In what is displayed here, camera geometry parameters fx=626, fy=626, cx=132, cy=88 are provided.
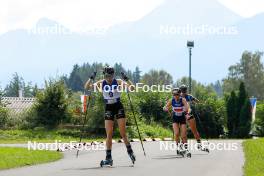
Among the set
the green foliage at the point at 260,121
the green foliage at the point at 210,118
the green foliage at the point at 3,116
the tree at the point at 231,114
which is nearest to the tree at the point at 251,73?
the green foliage at the point at 260,121

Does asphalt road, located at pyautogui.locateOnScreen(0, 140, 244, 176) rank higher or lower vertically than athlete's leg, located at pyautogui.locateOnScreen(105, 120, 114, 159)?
lower

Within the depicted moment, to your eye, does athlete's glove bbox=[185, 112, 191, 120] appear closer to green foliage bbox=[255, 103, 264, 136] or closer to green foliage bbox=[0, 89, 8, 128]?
green foliage bbox=[0, 89, 8, 128]

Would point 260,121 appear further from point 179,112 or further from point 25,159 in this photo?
point 25,159

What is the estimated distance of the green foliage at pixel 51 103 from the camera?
41125mm

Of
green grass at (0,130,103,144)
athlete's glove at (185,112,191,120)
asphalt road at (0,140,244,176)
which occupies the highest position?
athlete's glove at (185,112,191,120)

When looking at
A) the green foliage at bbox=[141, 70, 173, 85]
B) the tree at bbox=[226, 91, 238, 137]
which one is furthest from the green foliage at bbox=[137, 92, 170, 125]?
the green foliage at bbox=[141, 70, 173, 85]

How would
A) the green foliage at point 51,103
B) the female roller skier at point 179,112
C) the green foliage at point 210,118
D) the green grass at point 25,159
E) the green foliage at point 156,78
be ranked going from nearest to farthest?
1. the green grass at point 25,159
2. the female roller skier at point 179,112
3. the green foliage at point 51,103
4. the green foliage at point 210,118
5. the green foliage at point 156,78

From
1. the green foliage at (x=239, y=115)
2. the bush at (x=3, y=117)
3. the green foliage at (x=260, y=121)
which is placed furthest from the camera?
the green foliage at (x=260, y=121)

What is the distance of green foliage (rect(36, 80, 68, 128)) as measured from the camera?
41.1 metres

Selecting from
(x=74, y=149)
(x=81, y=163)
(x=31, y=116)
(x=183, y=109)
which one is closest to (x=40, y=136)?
(x=31, y=116)

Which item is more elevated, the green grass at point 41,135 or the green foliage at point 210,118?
the green foliage at point 210,118

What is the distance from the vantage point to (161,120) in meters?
50.0

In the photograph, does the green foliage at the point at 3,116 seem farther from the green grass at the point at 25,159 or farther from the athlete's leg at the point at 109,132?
the athlete's leg at the point at 109,132

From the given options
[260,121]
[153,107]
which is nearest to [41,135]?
[153,107]
